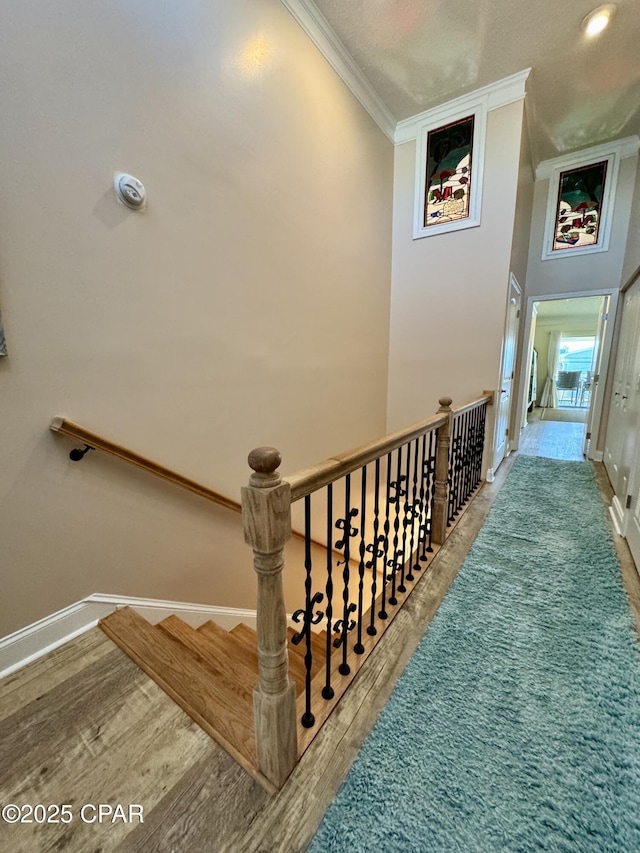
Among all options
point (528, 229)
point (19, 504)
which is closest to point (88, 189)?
point (19, 504)

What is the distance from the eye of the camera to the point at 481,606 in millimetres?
1715

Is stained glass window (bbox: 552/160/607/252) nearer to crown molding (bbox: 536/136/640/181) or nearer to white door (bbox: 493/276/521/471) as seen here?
crown molding (bbox: 536/136/640/181)

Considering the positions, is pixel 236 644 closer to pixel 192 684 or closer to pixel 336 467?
pixel 192 684

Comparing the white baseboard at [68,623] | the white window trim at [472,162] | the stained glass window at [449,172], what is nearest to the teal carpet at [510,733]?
the white baseboard at [68,623]

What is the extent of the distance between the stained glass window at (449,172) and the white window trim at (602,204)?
1571 millimetres

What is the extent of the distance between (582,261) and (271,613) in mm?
5047

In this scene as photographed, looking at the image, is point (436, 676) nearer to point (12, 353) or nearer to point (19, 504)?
point (19, 504)

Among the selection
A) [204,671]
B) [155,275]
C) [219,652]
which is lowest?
[219,652]

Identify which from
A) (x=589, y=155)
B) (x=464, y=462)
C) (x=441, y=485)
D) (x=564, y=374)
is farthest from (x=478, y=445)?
(x=564, y=374)

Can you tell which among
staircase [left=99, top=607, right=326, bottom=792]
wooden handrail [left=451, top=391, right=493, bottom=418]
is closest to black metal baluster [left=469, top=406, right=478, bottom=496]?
wooden handrail [left=451, top=391, right=493, bottom=418]

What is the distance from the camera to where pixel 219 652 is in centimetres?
154

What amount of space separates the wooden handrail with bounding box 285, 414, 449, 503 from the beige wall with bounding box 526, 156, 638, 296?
3.95 meters

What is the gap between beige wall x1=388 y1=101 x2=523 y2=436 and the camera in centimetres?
318

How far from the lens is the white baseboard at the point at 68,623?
1338 millimetres
